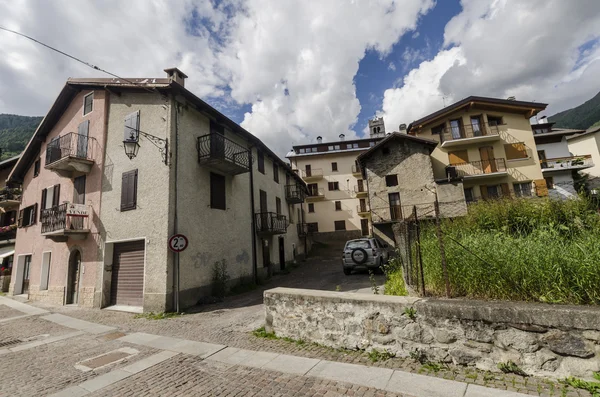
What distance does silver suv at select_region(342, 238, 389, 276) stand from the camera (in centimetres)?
1285

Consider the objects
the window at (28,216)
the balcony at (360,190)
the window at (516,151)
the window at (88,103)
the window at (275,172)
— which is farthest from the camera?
the balcony at (360,190)

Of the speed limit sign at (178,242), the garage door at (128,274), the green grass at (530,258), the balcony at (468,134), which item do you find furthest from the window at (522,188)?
the garage door at (128,274)

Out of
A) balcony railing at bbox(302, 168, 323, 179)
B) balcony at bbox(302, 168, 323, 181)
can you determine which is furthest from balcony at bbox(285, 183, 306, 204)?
balcony railing at bbox(302, 168, 323, 179)

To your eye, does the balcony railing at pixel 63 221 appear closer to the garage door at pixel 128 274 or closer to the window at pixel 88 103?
the garage door at pixel 128 274

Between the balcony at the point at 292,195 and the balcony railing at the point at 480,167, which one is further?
the balcony at the point at 292,195

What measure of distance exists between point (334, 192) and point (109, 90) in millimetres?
26410

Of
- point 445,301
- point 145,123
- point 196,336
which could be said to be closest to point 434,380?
point 445,301

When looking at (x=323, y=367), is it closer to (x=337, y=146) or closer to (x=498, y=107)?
(x=498, y=107)

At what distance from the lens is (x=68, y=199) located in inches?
511

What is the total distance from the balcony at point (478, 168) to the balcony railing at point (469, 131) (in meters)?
2.24

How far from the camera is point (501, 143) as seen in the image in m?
22.0

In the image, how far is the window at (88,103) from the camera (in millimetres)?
13070

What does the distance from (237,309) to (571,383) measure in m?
8.03

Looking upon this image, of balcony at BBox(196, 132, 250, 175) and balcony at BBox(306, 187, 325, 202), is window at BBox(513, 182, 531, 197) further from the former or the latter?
balcony at BBox(196, 132, 250, 175)
